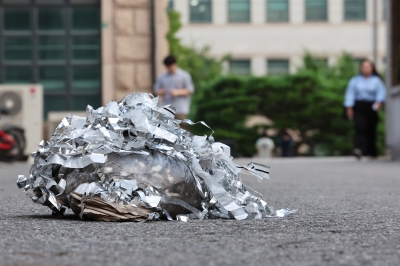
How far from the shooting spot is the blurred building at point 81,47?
49.5ft

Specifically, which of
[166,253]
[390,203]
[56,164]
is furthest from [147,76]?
[166,253]

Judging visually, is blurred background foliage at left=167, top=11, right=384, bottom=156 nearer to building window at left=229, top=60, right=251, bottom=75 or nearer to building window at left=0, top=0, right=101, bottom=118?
building window at left=229, top=60, right=251, bottom=75

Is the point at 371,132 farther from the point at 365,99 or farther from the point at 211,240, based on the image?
the point at 211,240

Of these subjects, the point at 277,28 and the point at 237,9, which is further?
the point at 237,9

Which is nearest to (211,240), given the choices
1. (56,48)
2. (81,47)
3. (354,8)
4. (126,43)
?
(126,43)

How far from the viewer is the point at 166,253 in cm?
301

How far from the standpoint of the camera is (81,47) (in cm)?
1573

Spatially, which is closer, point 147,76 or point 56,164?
point 56,164

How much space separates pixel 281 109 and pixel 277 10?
14650 mm

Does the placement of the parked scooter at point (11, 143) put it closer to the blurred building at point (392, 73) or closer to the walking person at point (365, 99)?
the walking person at point (365, 99)

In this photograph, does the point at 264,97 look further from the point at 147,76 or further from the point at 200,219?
the point at 200,219

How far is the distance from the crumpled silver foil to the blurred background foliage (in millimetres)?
28655

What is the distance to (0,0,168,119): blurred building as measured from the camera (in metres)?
15.1

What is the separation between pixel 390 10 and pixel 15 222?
47.3ft
